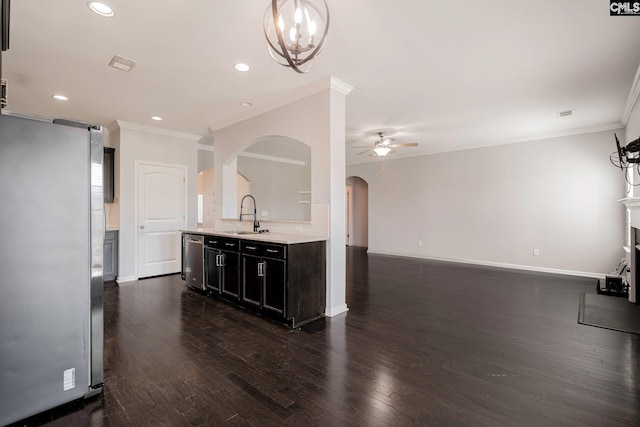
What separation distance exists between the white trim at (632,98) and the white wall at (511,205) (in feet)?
2.40

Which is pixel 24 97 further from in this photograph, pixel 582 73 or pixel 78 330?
pixel 582 73

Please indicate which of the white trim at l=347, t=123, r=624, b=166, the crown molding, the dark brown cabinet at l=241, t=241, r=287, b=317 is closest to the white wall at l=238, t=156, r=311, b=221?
the crown molding

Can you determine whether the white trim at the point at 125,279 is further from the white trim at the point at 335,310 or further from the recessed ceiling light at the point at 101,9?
the recessed ceiling light at the point at 101,9

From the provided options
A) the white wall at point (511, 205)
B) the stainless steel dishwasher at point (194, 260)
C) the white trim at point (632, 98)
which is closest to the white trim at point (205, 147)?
the stainless steel dishwasher at point (194, 260)

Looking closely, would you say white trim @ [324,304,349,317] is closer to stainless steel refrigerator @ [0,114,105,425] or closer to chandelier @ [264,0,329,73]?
stainless steel refrigerator @ [0,114,105,425]

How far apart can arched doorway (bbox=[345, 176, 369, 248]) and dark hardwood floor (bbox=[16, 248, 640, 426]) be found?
6.03 m

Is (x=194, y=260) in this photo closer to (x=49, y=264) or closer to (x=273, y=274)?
(x=273, y=274)

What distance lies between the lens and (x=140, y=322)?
329 cm

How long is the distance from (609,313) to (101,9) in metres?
6.01

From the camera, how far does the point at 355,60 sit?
302 cm

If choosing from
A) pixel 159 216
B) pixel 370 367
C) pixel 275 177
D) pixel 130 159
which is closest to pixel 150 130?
pixel 130 159

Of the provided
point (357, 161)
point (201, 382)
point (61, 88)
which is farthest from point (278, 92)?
point (357, 161)

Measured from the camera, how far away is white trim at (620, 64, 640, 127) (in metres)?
3.37

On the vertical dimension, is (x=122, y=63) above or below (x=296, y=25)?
above
